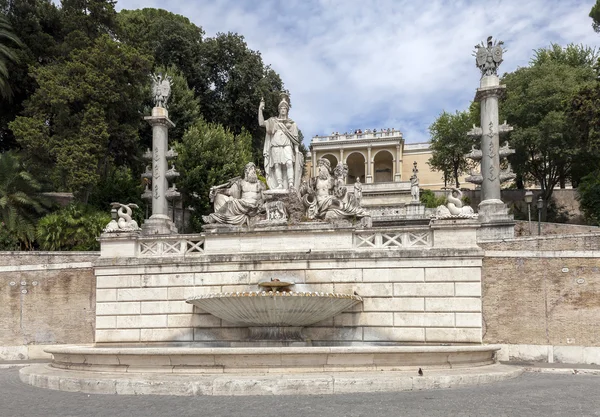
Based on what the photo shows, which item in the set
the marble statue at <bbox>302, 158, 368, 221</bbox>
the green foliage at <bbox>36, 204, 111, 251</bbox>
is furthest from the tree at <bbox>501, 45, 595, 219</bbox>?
the green foliage at <bbox>36, 204, 111, 251</bbox>

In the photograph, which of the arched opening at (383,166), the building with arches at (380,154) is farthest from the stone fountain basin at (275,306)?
the arched opening at (383,166)

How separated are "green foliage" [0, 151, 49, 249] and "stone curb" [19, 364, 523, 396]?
14166 millimetres

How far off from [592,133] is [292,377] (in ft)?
67.9

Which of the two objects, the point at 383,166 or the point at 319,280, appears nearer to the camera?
the point at 319,280

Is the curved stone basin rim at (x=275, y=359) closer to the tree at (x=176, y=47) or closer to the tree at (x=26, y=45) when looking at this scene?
the tree at (x=26, y=45)

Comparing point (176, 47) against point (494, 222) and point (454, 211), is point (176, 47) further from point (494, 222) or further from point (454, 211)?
point (454, 211)

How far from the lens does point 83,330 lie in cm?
1814

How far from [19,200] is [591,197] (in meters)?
29.0

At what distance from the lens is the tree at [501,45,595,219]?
34156 mm

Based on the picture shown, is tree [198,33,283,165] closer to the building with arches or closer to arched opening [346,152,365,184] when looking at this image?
the building with arches

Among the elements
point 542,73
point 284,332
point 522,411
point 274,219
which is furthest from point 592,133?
point 522,411

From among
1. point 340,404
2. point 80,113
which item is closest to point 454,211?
point 340,404

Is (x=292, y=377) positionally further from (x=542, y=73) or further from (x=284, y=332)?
(x=542, y=73)

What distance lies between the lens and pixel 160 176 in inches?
1033
